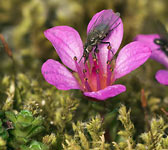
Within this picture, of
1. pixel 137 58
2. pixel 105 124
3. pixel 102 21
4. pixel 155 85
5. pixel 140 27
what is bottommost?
pixel 155 85

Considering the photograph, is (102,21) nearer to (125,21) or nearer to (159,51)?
(159,51)

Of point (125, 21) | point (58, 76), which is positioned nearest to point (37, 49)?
point (125, 21)

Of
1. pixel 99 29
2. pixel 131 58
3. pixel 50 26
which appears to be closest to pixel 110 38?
pixel 99 29

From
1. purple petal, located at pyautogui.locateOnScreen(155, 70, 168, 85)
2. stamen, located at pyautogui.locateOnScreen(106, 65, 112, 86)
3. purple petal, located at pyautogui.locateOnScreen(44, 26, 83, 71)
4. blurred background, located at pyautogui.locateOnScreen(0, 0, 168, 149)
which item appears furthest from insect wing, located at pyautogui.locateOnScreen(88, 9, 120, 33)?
blurred background, located at pyautogui.locateOnScreen(0, 0, 168, 149)

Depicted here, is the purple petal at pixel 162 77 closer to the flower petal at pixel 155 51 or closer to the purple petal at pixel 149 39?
the flower petal at pixel 155 51

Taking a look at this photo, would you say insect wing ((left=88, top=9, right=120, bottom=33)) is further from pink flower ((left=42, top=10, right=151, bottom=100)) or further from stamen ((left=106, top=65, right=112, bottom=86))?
stamen ((left=106, top=65, right=112, bottom=86))

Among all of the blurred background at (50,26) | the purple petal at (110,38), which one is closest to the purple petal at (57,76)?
the purple petal at (110,38)

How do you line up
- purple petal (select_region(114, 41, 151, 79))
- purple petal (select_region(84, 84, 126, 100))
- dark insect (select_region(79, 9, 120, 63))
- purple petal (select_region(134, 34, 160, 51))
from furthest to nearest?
purple petal (select_region(134, 34, 160, 51)), dark insect (select_region(79, 9, 120, 63)), purple petal (select_region(114, 41, 151, 79)), purple petal (select_region(84, 84, 126, 100))
